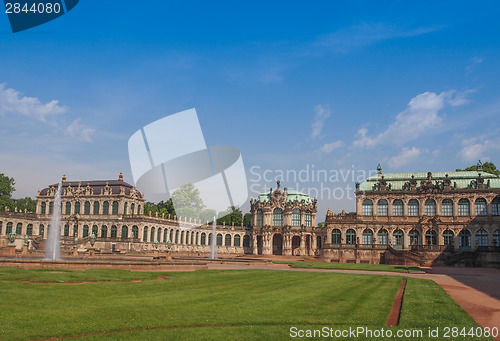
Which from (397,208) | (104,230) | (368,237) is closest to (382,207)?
(397,208)

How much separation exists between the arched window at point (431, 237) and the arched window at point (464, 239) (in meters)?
4.28

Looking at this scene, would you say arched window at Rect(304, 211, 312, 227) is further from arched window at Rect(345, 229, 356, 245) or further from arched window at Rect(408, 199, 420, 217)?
arched window at Rect(408, 199, 420, 217)

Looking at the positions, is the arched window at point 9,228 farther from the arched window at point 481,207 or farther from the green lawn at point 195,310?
the arched window at point 481,207

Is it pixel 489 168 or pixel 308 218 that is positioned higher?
pixel 489 168

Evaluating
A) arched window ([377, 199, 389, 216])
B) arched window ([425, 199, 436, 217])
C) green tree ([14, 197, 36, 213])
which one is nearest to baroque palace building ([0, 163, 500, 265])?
arched window ([377, 199, 389, 216])

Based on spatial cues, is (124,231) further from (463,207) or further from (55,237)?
(463,207)

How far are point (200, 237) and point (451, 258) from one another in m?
67.6

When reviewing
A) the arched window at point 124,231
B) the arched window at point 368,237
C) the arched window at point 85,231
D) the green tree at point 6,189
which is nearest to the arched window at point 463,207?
the arched window at point 368,237

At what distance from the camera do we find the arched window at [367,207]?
91.3m

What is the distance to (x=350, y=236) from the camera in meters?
91.1

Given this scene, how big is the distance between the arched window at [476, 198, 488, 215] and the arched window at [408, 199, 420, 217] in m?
10.4

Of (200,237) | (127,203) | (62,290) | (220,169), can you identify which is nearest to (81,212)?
(127,203)

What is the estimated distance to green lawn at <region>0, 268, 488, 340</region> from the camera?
1459 cm

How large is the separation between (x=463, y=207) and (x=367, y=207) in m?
17.5
